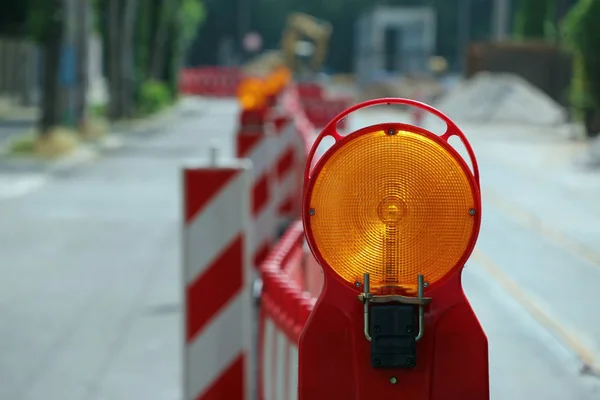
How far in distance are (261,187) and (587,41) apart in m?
23.3

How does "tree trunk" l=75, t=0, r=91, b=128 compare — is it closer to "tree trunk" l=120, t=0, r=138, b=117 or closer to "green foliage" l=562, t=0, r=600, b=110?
"tree trunk" l=120, t=0, r=138, b=117

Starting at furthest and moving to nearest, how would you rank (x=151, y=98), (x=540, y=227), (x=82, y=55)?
(x=151, y=98), (x=82, y=55), (x=540, y=227)

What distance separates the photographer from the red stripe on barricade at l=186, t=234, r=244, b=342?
5582mm

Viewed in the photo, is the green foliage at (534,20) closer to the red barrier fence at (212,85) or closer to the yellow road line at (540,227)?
the red barrier fence at (212,85)

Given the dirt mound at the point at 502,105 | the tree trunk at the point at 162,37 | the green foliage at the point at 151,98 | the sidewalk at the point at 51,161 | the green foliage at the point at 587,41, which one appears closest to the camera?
the sidewalk at the point at 51,161

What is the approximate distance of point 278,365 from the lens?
5.49 m

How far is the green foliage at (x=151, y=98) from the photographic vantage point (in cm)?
4470

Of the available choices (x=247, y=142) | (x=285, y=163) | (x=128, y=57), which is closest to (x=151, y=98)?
(x=128, y=57)

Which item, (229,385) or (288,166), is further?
(288,166)

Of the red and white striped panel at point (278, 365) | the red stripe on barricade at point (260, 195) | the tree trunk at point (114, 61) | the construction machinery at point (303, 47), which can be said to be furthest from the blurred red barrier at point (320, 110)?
the construction machinery at point (303, 47)

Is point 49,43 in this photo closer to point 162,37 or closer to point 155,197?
point 155,197

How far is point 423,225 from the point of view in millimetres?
3471

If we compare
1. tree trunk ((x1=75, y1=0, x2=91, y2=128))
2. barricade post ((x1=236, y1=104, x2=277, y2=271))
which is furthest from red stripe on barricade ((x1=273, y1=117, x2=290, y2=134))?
tree trunk ((x1=75, y1=0, x2=91, y2=128))

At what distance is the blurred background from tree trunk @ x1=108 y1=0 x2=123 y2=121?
0.14 feet
